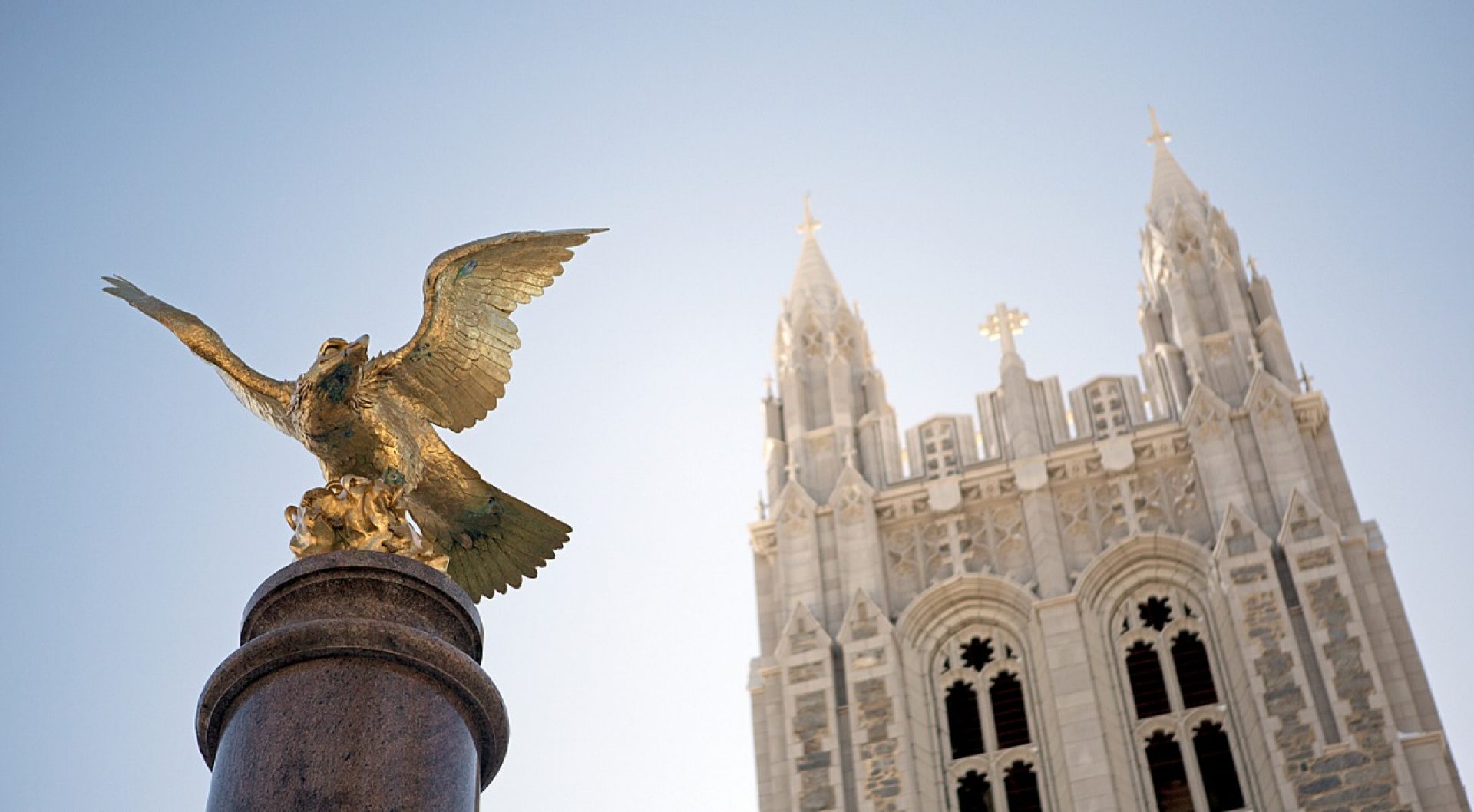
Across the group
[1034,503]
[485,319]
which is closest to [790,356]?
[1034,503]

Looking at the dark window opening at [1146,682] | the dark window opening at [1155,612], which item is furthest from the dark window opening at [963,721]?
the dark window opening at [1155,612]

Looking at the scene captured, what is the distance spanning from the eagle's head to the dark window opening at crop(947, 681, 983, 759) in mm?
26545

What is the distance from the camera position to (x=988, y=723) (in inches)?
1391

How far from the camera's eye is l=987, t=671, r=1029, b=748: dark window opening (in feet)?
115

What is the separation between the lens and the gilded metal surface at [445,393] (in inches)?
391

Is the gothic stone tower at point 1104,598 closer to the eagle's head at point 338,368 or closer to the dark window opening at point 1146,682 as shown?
the dark window opening at point 1146,682

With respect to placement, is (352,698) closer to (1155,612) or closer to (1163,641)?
(1163,641)

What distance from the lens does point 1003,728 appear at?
116ft

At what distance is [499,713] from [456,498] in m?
1.73

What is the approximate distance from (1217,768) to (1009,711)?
3927 mm

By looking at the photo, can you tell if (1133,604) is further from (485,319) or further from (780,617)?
(485,319)

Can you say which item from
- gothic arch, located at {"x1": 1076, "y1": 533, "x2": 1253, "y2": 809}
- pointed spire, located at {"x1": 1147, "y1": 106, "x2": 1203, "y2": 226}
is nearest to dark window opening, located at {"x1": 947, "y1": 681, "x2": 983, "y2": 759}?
gothic arch, located at {"x1": 1076, "y1": 533, "x2": 1253, "y2": 809}

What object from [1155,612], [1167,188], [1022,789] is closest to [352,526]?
[1022,789]

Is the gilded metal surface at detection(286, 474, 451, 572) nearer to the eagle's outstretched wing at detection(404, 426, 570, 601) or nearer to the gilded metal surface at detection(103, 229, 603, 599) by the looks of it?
the gilded metal surface at detection(103, 229, 603, 599)
